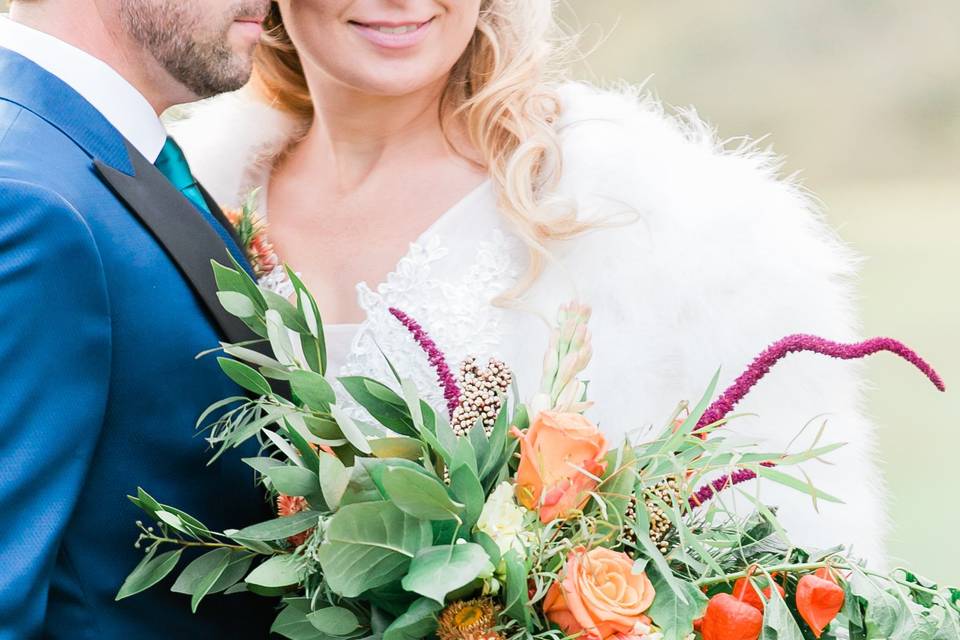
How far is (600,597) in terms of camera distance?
3.36 ft

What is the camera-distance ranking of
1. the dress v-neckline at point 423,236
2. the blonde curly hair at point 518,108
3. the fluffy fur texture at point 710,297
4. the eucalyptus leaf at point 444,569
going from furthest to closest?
the dress v-neckline at point 423,236 < the blonde curly hair at point 518,108 < the fluffy fur texture at point 710,297 < the eucalyptus leaf at point 444,569

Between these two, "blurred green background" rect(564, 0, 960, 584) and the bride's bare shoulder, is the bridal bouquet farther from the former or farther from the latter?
"blurred green background" rect(564, 0, 960, 584)

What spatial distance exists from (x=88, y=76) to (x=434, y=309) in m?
0.72

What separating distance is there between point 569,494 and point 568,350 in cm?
19

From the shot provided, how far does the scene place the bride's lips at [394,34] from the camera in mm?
1912

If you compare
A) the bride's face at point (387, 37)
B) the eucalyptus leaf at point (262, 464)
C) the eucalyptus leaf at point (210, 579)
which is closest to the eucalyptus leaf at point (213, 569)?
the eucalyptus leaf at point (210, 579)

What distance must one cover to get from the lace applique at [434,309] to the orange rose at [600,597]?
2.60 ft

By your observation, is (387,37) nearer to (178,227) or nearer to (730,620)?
(178,227)

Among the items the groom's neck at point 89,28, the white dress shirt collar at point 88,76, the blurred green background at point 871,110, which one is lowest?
the white dress shirt collar at point 88,76

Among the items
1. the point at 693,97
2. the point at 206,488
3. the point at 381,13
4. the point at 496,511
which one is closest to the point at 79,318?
the point at 206,488

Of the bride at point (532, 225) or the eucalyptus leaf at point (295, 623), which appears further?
the bride at point (532, 225)

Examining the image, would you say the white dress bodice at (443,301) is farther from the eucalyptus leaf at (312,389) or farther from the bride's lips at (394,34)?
the eucalyptus leaf at (312,389)

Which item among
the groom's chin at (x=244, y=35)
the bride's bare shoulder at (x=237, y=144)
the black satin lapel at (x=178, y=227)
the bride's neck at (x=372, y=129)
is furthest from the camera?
the bride's bare shoulder at (x=237, y=144)

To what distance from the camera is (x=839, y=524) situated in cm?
166
